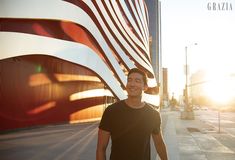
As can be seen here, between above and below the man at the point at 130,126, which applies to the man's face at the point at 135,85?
above

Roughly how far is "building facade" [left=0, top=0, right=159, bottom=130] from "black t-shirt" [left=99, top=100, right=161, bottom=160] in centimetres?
1446

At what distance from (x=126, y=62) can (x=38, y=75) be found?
47.5 feet

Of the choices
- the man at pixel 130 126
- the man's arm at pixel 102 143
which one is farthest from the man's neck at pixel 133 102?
the man's arm at pixel 102 143

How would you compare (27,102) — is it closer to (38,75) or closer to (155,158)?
(38,75)

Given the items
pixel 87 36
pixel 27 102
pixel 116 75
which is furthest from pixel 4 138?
pixel 116 75

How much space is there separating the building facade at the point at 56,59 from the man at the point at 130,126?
14418 millimetres

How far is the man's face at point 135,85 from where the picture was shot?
3385mm

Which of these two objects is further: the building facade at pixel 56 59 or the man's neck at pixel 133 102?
the building facade at pixel 56 59

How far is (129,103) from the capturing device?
11.2 ft

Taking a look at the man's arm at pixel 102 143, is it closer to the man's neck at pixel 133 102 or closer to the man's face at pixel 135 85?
the man's neck at pixel 133 102

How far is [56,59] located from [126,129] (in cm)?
2028

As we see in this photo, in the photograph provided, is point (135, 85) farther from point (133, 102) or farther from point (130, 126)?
point (130, 126)

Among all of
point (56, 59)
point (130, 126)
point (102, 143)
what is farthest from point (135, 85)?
point (56, 59)

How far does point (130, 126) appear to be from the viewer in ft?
11.0
